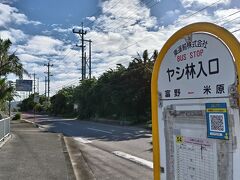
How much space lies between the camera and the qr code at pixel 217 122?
8.23ft

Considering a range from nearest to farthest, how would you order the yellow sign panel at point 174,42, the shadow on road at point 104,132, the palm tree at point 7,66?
the yellow sign panel at point 174,42 → the shadow on road at point 104,132 → the palm tree at point 7,66

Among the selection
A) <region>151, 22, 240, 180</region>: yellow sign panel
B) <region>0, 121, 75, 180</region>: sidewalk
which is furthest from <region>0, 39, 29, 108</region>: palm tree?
<region>151, 22, 240, 180</region>: yellow sign panel

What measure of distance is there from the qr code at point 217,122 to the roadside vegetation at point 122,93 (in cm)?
3147

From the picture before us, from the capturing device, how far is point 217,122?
2.55 metres

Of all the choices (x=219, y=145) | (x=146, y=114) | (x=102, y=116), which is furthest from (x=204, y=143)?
(x=102, y=116)

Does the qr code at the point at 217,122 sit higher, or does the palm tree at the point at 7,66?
the palm tree at the point at 7,66

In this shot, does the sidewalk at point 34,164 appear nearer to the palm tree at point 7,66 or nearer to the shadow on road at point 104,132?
the shadow on road at point 104,132

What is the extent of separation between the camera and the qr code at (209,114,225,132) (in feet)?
8.23

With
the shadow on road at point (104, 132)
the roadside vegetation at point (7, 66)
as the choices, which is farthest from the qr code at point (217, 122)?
the roadside vegetation at point (7, 66)

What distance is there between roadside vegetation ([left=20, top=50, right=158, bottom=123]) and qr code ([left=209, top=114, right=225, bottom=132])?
3147 centimetres

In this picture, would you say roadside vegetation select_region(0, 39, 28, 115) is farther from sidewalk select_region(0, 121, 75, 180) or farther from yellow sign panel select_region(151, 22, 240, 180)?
yellow sign panel select_region(151, 22, 240, 180)

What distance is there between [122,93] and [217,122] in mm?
34761

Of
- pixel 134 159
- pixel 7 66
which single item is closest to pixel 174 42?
pixel 134 159

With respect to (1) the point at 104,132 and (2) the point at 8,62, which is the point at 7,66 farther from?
(1) the point at 104,132
